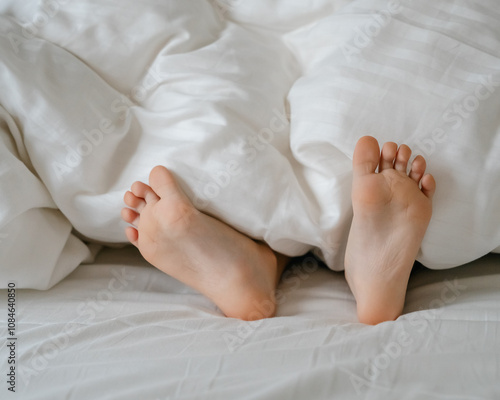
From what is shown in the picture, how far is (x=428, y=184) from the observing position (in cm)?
71

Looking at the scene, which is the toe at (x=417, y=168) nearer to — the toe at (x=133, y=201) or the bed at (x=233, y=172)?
the bed at (x=233, y=172)

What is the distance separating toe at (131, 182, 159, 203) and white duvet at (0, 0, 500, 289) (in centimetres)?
3

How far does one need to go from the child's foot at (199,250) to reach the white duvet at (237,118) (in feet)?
0.11

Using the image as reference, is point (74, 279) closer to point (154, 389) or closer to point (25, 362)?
point (25, 362)

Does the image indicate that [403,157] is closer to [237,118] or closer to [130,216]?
[237,118]

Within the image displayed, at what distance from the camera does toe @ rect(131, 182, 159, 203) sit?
80 cm

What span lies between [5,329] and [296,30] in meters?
0.69

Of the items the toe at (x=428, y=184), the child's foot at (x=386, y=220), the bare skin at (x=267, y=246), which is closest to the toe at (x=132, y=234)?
the bare skin at (x=267, y=246)

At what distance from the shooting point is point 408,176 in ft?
2.42

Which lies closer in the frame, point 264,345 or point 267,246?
point 264,345

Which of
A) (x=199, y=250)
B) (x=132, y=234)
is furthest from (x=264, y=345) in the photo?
(x=132, y=234)

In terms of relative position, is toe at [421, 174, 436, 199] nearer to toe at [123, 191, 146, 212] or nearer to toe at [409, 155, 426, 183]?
toe at [409, 155, 426, 183]

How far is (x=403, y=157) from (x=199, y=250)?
32cm

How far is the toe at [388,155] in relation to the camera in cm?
73
